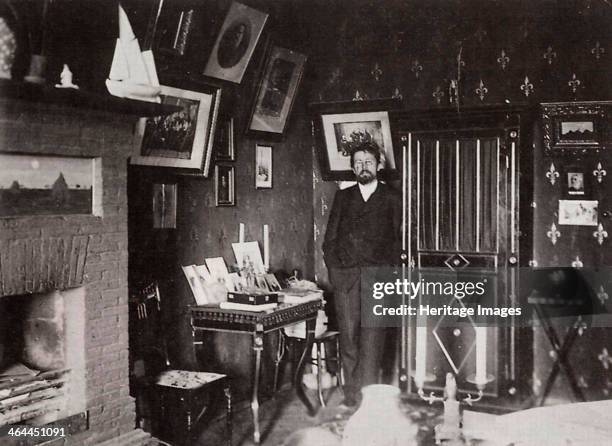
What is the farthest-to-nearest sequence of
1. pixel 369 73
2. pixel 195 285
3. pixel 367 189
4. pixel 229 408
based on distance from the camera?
pixel 369 73 → pixel 367 189 → pixel 195 285 → pixel 229 408

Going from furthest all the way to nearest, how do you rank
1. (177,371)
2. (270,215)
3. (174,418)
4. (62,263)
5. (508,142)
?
(270,215) → (508,142) → (177,371) → (174,418) → (62,263)

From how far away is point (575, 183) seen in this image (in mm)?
4652

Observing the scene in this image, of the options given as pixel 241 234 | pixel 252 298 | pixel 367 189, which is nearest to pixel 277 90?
pixel 367 189

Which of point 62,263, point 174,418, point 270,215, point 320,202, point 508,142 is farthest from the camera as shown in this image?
point 320,202

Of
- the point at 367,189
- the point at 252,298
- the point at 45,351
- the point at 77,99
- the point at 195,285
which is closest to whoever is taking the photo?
the point at 77,99

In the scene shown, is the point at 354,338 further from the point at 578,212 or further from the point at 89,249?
the point at 89,249

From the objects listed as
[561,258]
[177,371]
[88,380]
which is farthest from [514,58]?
[88,380]

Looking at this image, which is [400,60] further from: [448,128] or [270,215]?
[270,215]

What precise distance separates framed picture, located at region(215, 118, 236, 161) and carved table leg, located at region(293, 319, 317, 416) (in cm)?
126

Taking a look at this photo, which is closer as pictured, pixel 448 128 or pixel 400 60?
pixel 448 128

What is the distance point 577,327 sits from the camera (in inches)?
184

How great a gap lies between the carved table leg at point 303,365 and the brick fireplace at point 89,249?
1.52 metres

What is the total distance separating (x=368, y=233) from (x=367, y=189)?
340 millimetres

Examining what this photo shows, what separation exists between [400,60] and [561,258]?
191cm
